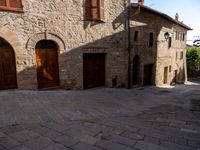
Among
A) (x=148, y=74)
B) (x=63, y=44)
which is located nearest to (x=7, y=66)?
(x=63, y=44)

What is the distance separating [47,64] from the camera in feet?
26.0

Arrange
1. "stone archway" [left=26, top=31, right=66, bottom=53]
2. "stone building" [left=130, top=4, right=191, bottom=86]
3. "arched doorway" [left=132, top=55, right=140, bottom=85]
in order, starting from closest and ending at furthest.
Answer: "stone archway" [left=26, top=31, right=66, bottom=53], "stone building" [left=130, top=4, right=191, bottom=86], "arched doorway" [left=132, top=55, right=140, bottom=85]

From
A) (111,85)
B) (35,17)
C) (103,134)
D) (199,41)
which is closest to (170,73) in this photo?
(199,41)

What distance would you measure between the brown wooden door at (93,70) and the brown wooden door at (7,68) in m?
3.43

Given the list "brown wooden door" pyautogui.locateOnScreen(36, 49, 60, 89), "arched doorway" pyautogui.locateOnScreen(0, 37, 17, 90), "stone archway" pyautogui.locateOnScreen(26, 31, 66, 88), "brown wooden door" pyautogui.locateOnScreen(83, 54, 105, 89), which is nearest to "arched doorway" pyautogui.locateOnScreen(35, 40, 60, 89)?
"brown wooden door" pyautogui.locateOnScreen(36, 49, 60, 89)

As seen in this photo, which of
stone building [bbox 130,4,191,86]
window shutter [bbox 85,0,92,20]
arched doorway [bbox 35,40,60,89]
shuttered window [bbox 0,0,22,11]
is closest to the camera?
shuttered window [bbox 0,0,22,11]

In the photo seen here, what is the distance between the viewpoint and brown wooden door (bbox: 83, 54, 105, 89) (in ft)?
30.9

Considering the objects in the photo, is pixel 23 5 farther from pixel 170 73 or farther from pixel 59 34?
pixel 170 73

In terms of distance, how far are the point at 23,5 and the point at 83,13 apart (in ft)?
9.08

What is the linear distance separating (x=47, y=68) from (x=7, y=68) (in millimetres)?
1597

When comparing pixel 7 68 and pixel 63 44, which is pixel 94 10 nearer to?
pixel 63 44

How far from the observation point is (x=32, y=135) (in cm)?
331

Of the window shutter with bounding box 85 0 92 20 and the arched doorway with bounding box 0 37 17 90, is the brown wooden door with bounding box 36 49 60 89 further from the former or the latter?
the window shutter with bounding box 85 0 92 20

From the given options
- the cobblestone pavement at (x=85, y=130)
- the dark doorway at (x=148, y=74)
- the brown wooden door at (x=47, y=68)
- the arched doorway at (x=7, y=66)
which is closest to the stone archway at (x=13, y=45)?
the arched doorway at (x=7, y=66)
